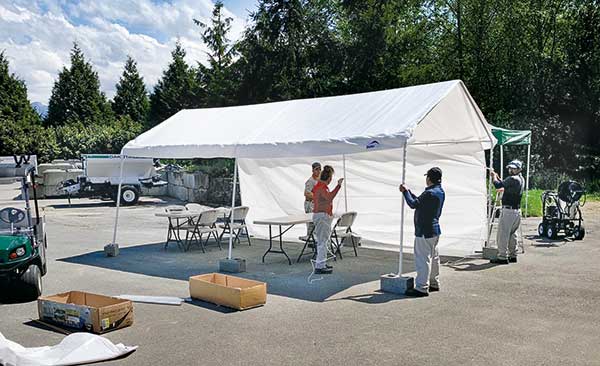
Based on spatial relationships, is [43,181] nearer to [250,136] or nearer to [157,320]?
[250,136]

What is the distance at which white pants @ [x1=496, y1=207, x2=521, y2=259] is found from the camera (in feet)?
32.5

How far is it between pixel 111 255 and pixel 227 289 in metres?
4.71

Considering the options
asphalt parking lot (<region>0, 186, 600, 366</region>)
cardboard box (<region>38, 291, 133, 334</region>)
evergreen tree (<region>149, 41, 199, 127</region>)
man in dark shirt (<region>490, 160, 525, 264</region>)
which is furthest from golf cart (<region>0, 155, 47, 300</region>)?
evergreen tree (<region>149, 41, 199, 127</region>)

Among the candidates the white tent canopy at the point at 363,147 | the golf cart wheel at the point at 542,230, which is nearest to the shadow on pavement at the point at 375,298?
the white tent canopy at the point at 363,147

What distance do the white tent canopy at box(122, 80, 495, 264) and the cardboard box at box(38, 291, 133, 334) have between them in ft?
11.4

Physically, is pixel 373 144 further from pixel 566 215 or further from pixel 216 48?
pixel 216 48

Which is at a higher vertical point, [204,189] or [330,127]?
[330,127]

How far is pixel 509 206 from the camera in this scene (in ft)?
32.6

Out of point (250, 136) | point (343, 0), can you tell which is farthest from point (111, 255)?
point (343, 0)

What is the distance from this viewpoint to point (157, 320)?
22.6 feet

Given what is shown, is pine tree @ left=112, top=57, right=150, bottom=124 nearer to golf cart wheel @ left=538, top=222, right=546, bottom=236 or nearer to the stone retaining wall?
the stone retaining wall

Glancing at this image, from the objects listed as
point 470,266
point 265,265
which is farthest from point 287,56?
point 470,266

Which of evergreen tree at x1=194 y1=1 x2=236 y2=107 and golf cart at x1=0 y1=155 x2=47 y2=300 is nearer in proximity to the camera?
golf cart at x1=0 y1=155 x2=47 y2=300

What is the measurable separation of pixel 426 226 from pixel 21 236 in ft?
16.9
